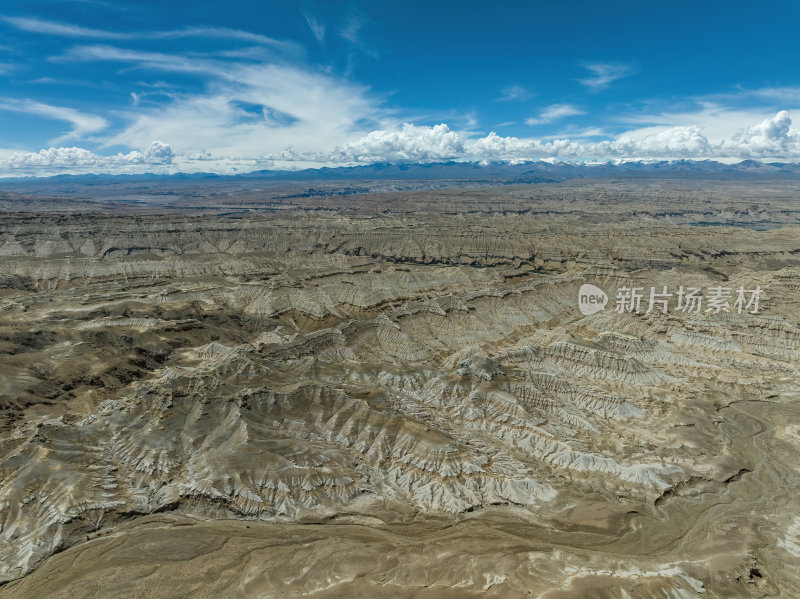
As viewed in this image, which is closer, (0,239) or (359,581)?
(359,581)

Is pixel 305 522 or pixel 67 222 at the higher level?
pixel 67 222

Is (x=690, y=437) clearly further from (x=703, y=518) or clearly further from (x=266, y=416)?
(x=266, y=416)

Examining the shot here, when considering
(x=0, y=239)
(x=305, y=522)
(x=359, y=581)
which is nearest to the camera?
(x=359, y=581)

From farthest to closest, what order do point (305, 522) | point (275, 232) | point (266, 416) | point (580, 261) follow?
point (275, 232), point (580, 261), point (266, 416), point (305, 522)

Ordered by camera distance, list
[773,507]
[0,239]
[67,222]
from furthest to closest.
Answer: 1. [67,222]
2. [0,239]
3. [773,507]

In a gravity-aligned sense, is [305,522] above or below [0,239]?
below

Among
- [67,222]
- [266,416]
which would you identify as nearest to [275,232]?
[67,222]

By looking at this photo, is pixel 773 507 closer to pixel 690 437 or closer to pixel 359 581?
pixel 690 437

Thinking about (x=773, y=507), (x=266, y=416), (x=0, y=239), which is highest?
(x=0, y=239)

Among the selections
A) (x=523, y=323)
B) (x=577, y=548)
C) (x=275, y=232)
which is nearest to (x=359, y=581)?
(x=577, y=548)
